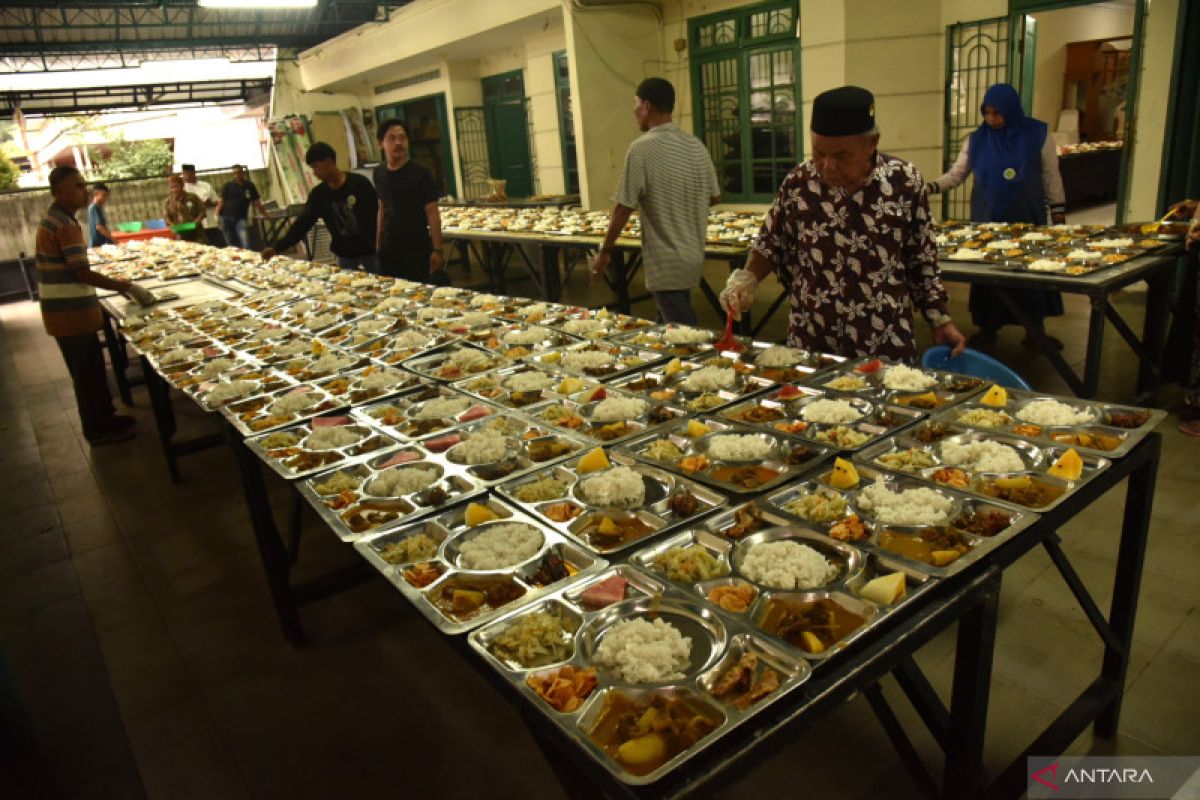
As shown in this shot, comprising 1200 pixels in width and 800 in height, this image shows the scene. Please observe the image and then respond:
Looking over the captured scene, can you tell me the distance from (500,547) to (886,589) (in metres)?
0.78

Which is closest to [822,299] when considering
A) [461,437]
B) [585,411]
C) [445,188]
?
[585,411]

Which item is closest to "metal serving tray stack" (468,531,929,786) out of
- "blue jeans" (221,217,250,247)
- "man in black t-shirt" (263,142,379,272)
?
"man in black t-shirt" (263,142,379,272)

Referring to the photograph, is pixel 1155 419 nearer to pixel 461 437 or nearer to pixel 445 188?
pixel 461 437

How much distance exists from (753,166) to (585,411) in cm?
750

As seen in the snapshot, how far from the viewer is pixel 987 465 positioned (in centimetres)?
179

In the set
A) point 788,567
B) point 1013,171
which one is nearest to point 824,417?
point 788,567

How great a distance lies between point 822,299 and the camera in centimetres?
276

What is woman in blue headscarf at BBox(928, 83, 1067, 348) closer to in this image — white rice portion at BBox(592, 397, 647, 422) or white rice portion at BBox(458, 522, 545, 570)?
white rice portion at BBox(592, 397, 647, 422)

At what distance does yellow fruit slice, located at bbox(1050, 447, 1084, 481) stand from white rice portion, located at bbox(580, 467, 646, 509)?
2.98ft

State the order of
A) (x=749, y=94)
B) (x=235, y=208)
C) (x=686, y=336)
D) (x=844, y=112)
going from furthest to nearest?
(x=235, y=208)
(x=749, y=94)
(x=686, y=336)
(x=844, y=112)

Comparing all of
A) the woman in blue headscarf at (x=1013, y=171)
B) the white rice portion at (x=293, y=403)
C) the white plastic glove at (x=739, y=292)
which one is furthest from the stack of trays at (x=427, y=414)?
the woman in blue headscarf at (x=1013, y=171)

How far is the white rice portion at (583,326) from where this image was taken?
3.38 m

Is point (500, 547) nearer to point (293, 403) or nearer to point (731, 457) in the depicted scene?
point (731, 457)

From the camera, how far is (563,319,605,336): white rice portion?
3385mm
